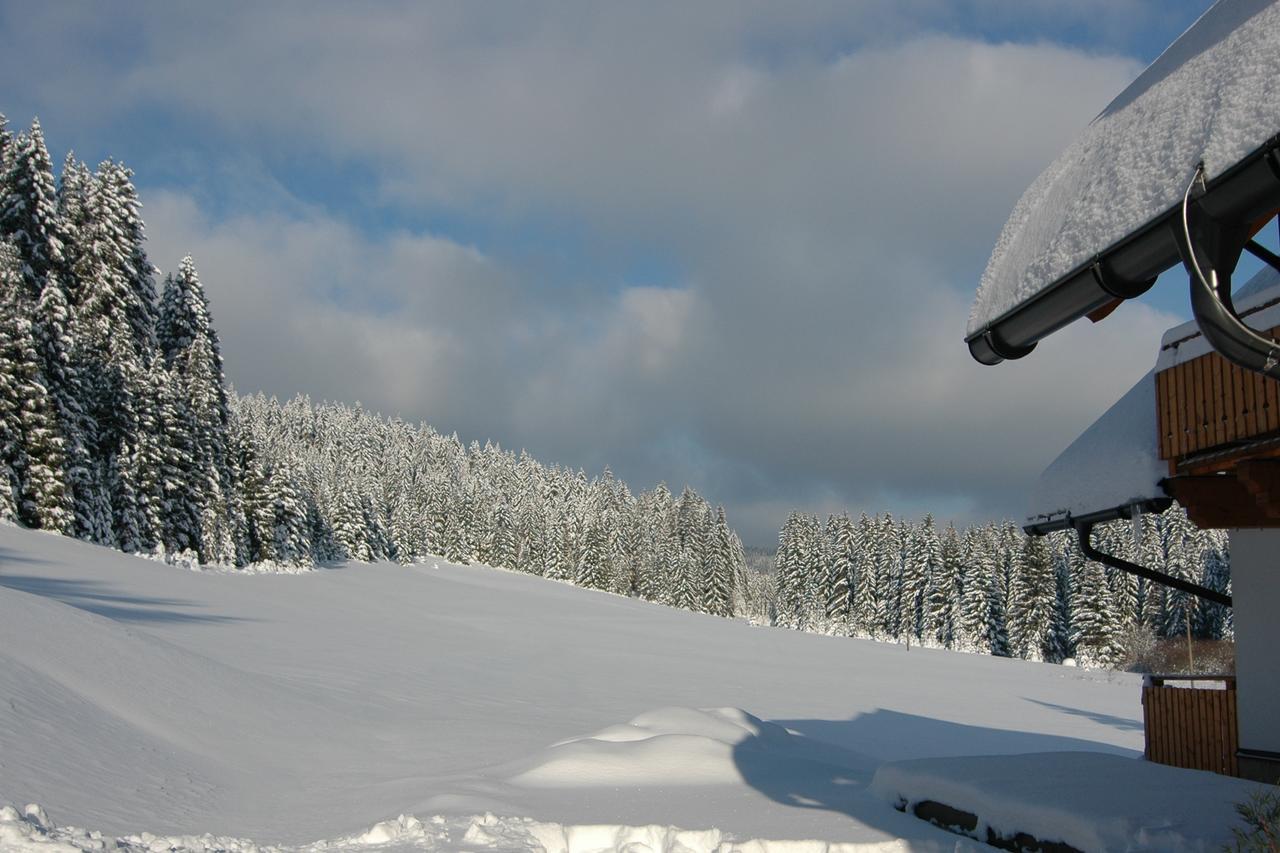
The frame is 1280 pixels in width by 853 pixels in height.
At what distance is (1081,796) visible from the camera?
7.32 m

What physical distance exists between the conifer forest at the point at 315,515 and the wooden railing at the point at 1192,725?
3.01 m

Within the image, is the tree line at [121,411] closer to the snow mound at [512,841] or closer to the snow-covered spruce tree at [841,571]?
the snow mound at [512,841]

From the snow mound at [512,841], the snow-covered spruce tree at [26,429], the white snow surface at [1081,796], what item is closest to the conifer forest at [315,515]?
the snow-covered spruce tree at [26,429]

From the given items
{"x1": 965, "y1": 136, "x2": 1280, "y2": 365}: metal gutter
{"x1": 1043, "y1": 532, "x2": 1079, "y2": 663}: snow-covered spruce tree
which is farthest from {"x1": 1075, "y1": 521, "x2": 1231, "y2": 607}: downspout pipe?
{"x1": 1043, "y1": 532, "x2": 1079, "y2": 663}: snow-covered spruce tree

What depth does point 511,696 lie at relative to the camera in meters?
19.6

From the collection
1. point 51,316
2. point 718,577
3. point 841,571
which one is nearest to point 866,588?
point 841,571

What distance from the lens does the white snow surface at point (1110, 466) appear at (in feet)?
26.0

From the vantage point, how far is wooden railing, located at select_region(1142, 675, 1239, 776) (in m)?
9.28

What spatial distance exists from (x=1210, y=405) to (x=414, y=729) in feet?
38.5

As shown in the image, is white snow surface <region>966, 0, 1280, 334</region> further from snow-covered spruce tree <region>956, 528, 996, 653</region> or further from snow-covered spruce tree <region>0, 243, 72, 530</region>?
snow-covered spruce tree <region>956, 528, 996, 653</region>

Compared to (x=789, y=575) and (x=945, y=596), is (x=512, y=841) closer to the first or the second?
(x=945, y=596)

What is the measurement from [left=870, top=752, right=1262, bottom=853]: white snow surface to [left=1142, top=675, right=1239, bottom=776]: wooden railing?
102 centimetres

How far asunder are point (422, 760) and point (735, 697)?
11810 millimetres

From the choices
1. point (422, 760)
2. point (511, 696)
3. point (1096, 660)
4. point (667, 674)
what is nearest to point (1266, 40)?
point (422, 760)
